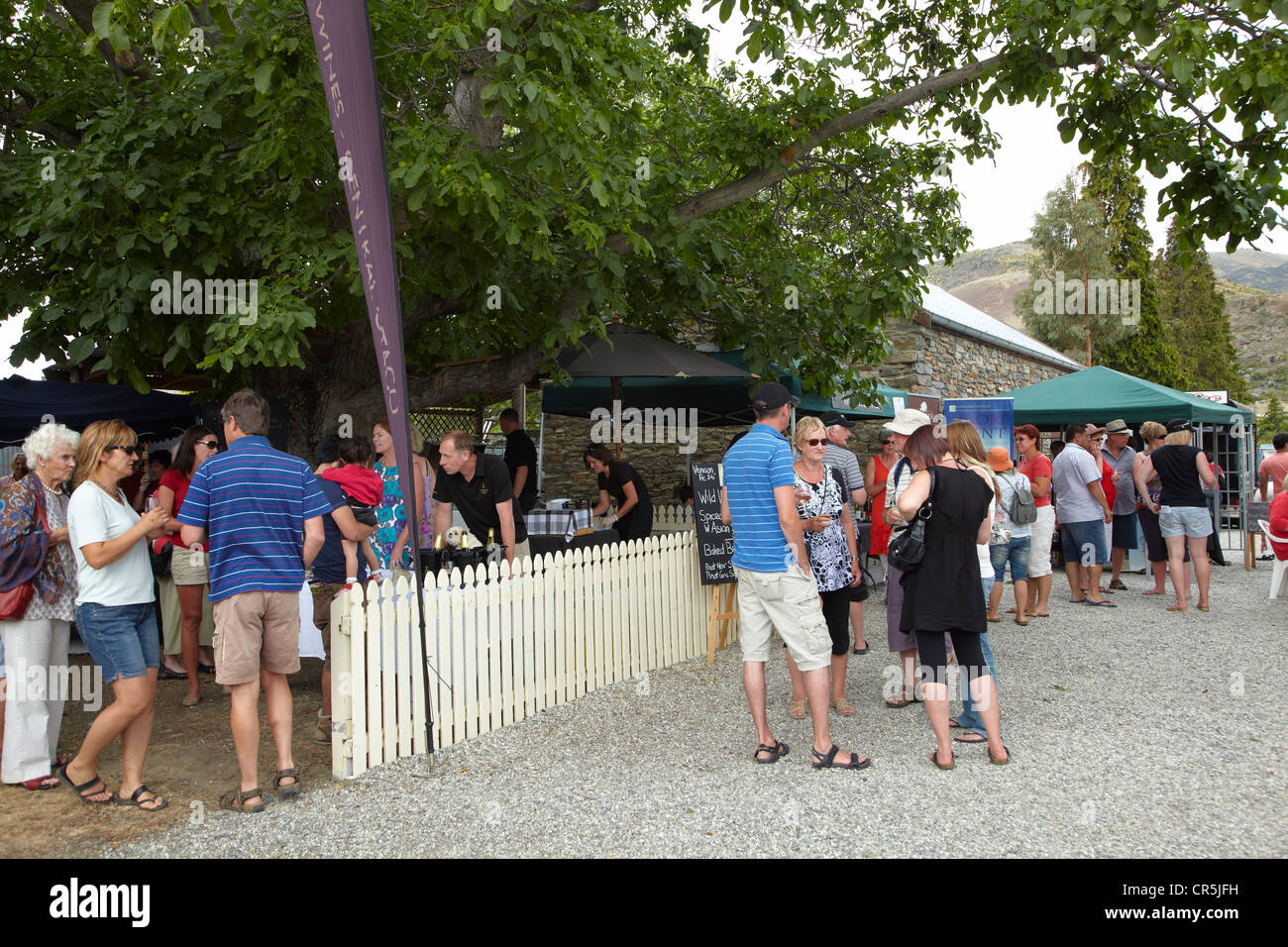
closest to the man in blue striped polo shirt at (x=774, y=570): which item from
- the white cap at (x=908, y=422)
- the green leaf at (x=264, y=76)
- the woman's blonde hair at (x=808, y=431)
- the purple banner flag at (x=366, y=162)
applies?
the woman's blonde hair at (x=808, y=431)

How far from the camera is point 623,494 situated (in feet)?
27.1

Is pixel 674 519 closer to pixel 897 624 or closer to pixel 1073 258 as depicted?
pixel 897 624

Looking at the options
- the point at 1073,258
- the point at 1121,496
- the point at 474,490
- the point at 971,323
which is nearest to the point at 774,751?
the point at 474,490

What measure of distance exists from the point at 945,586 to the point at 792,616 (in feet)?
2.60

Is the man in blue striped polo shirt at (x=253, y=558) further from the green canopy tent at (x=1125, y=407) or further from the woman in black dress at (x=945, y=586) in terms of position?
the green canopy tent at (x=1125, y=407)

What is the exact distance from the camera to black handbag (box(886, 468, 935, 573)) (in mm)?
4523

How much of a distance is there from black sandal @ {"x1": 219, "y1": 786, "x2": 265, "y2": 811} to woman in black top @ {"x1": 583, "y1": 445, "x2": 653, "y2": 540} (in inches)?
175

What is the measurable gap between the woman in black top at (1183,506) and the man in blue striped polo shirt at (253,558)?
8.22m

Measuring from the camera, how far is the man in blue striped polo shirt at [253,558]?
401cm

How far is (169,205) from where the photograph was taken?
6078 millimetres

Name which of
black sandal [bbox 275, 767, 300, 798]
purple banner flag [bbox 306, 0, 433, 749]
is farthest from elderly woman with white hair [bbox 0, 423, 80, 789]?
purple banner flag [bbox 306, 0, 433, 749]

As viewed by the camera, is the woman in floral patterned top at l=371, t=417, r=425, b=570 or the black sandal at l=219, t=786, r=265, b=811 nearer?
the black sandal at l=219, t=786, r=265, b=811

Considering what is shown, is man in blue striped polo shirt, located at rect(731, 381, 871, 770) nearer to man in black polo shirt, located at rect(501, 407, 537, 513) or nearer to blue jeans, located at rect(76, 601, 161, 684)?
blue jeans, located at rect(76, 601, 161, 684)
